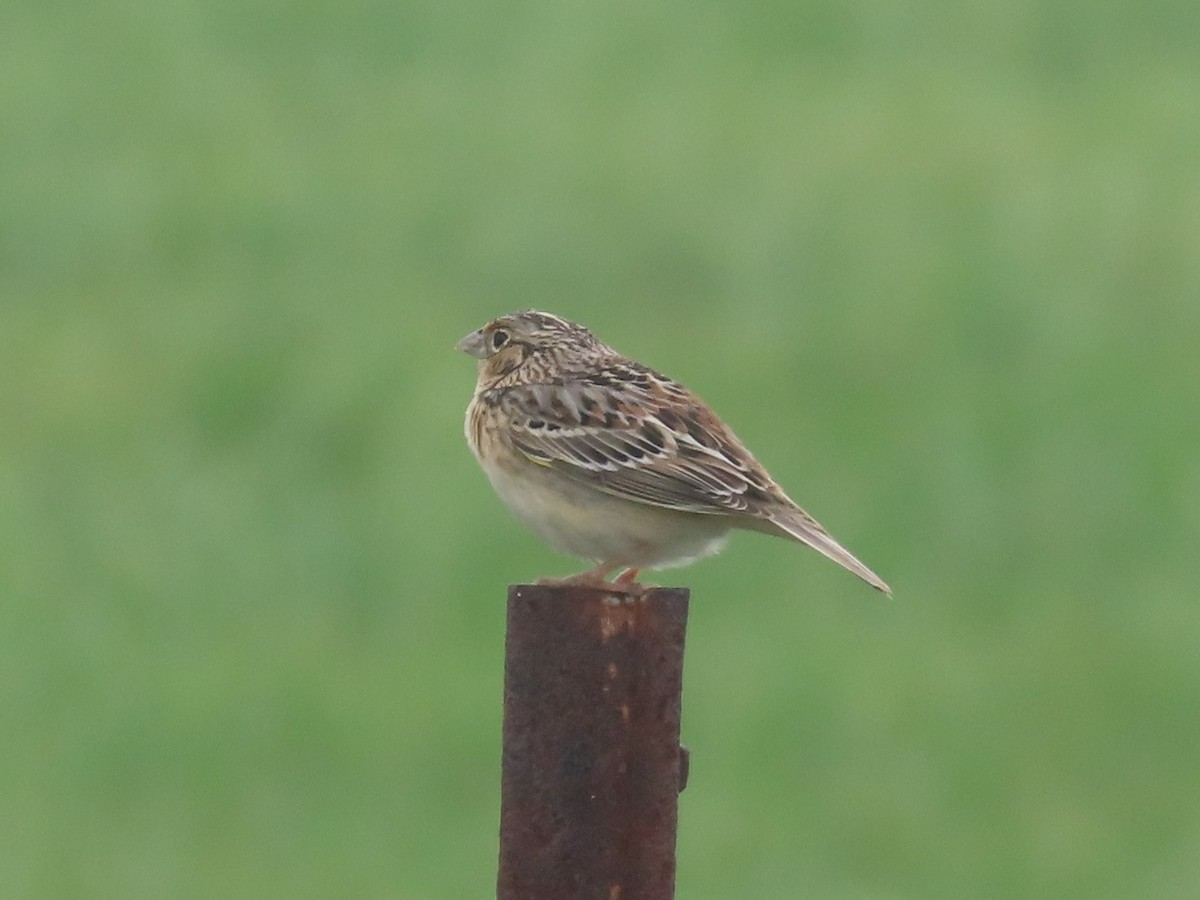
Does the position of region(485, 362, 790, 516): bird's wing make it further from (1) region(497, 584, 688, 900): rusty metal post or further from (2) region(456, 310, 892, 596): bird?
(1) region(497, 584, 688, 900): rusty metal post

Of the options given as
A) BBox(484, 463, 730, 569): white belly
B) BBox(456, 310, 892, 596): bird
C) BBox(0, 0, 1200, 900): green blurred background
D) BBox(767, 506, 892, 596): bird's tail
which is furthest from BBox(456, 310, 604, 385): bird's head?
BBox(0, 0, 1200, 900): green blurred background

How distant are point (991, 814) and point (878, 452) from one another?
3.35 m

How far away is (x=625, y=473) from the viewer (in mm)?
7492

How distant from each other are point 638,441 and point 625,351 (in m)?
9.46

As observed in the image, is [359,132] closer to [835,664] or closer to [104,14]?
[104,14]

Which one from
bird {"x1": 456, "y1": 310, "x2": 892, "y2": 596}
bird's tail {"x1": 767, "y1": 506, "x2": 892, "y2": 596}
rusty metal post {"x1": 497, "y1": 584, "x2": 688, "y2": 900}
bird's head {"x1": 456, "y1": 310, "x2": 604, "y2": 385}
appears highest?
bird's head {"x1": 456, "y1": 310, "x2": 604, "y2": 385}

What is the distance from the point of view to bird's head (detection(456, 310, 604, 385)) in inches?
340

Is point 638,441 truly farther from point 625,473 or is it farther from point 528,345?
point 528,345

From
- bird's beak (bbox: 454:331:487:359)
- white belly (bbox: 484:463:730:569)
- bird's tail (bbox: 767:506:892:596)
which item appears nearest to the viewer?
bird's tail (bbox: 767:506:892:596)

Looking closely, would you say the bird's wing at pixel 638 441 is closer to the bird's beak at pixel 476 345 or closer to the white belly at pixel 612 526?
the white belly at pixel 612 526

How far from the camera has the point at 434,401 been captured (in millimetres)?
15953

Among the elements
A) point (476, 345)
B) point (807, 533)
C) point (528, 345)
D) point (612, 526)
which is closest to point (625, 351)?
point (476, 345)

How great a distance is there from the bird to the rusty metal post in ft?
5.37

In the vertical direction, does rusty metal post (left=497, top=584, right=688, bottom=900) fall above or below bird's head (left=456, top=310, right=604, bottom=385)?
below
